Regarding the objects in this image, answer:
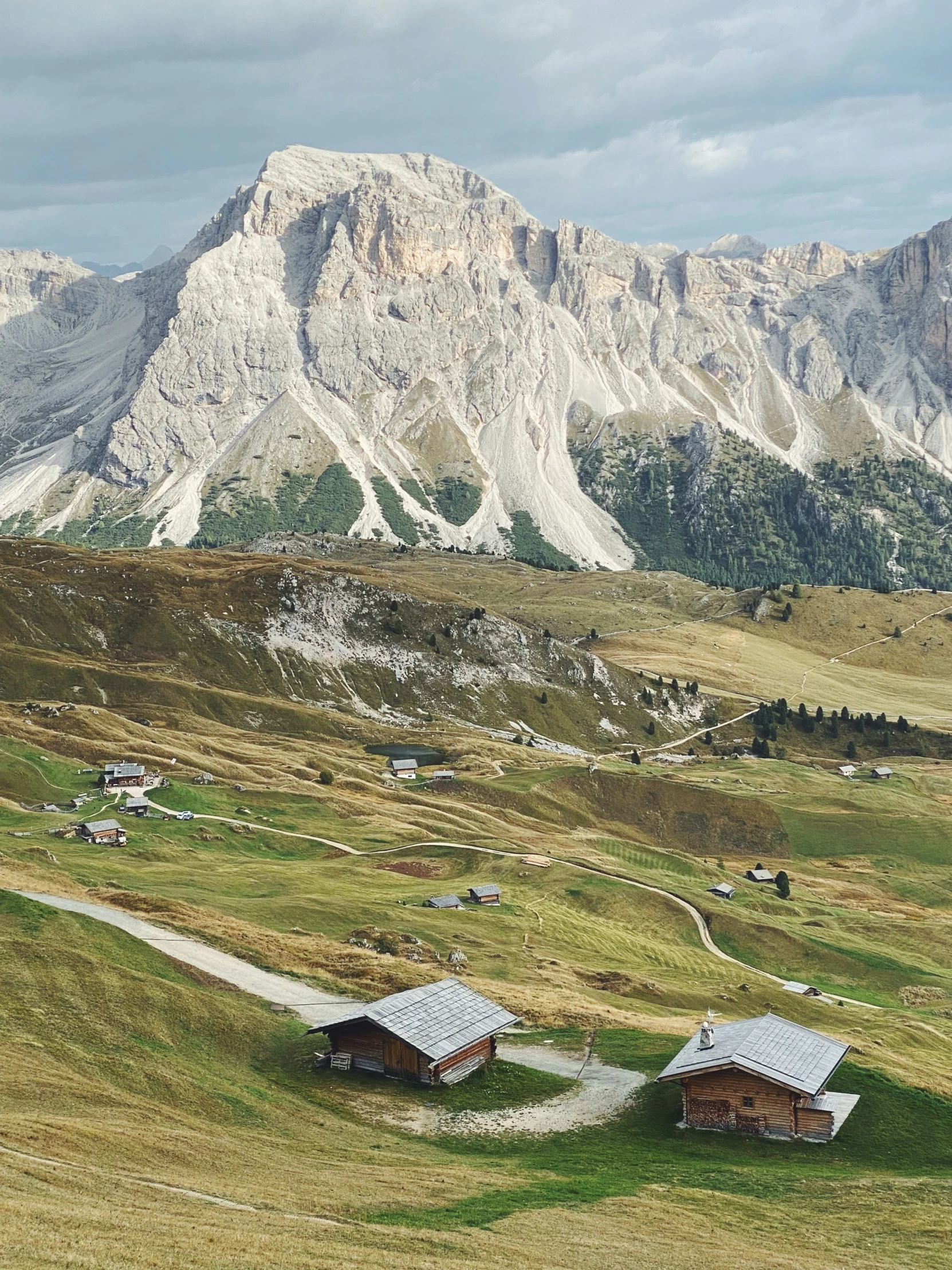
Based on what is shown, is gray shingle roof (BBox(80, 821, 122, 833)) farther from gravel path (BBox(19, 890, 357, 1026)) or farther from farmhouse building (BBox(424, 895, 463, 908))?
gravel path (BBox(19, 890, 357, 1026))

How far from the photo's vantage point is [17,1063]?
45.4 meters

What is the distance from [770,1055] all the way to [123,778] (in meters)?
100

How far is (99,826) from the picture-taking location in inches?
4525

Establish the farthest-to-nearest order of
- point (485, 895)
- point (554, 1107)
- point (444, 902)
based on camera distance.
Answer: point (485, 895)
point (444, 902)
point (554, 1107)

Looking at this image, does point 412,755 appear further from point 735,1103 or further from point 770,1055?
point 735,1103

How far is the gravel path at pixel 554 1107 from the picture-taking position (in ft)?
180

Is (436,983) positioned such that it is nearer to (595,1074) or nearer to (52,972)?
(595,1074)

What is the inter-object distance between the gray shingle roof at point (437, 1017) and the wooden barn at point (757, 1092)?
10.7 metres

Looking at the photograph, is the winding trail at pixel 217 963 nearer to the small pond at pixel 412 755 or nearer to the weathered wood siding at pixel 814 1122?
the weathered wood siding at pixel 814 1122

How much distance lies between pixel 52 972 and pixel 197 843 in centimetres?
6854

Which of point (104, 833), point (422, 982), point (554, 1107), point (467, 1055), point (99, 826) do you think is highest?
point (99, 826)

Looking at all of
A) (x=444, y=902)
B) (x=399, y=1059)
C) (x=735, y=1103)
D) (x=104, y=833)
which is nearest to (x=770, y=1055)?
(x=735, y=1103)

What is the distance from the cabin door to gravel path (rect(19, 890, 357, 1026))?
18.3 feet

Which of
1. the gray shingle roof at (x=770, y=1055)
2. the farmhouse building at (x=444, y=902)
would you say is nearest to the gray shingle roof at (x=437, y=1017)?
the gray shingle roof at (x=770, y=1055)
